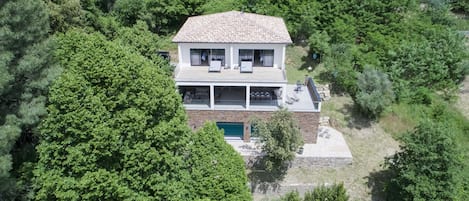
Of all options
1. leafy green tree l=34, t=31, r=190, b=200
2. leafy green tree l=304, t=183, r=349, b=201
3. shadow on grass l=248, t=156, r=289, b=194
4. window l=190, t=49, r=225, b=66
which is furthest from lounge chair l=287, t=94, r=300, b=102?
leafy green tree l=34, t=31, r=190, b=200

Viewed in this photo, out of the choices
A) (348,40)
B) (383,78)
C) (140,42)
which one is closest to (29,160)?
(140,42)

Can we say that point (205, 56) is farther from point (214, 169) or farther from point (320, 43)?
point (214, 169)

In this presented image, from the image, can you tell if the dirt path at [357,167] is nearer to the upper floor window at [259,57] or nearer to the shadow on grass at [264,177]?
the shadow on grass at [264,177]

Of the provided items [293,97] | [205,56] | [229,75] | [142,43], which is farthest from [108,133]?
[293,97]

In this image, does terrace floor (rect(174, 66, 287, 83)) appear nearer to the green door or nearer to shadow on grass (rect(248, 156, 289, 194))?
the green door

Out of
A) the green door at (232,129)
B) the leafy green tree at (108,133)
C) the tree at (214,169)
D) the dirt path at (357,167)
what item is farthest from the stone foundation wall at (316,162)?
the leafy green tree at (108,133)

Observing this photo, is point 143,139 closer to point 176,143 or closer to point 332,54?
point 176,143
